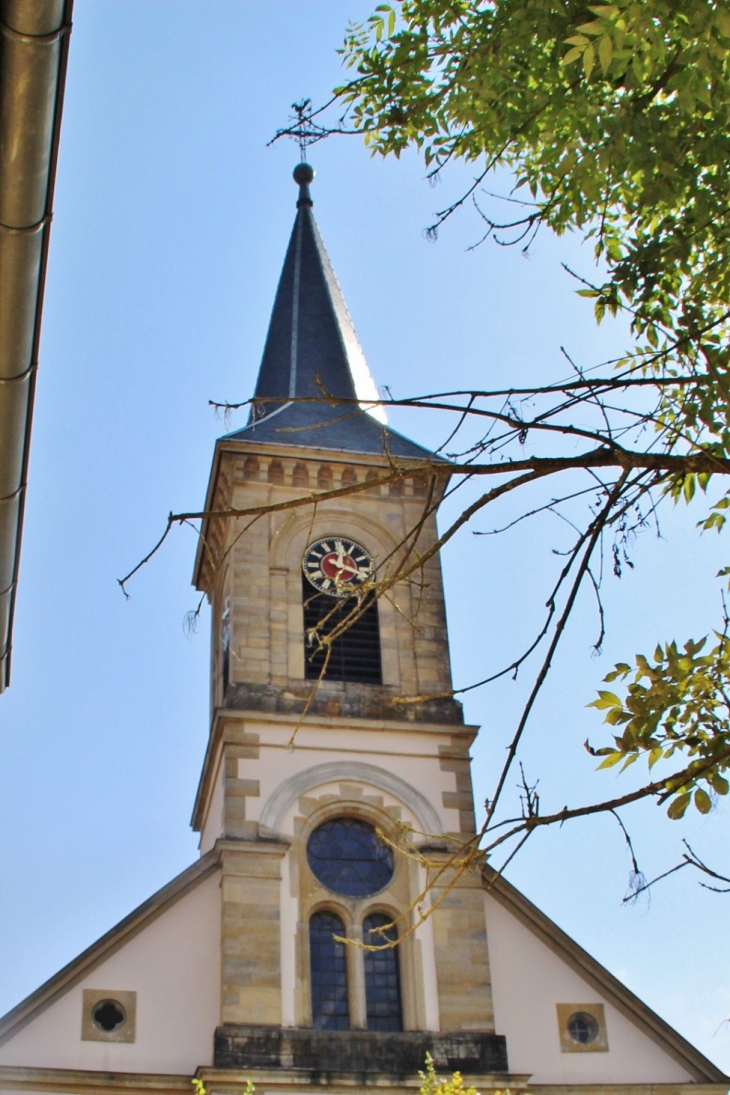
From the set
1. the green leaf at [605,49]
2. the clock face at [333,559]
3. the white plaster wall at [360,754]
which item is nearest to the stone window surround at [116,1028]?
the white plaster wall at [360,754]

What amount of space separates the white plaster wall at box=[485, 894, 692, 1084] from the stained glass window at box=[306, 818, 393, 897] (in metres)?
1.46

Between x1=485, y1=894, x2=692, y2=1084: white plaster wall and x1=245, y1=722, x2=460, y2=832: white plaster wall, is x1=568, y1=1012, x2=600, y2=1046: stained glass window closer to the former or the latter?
x1=485, y1=894, x2=692, y2=1084: white plaster wall

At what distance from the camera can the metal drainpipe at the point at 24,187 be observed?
379 cm

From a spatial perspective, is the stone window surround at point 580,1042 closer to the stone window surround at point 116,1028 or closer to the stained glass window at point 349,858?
the stained glass window at point 349,858

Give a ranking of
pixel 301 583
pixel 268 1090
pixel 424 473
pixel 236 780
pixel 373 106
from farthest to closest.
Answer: pixel 301 583 < pixel 236 780 < pixel 268 1090 < pixel 373 106 < pixel 424 473

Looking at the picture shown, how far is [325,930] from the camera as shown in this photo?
1708 cm

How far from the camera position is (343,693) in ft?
62.0

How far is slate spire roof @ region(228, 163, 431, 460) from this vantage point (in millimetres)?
21547

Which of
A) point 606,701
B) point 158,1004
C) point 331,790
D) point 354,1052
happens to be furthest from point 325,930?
point 606,701

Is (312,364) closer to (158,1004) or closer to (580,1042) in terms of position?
(158,1004)

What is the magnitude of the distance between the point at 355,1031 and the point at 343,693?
4.51 metres

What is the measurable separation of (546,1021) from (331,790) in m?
3.80

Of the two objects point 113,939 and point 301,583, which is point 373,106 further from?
point 301,583

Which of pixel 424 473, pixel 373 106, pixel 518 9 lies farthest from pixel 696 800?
pixel 373 106
